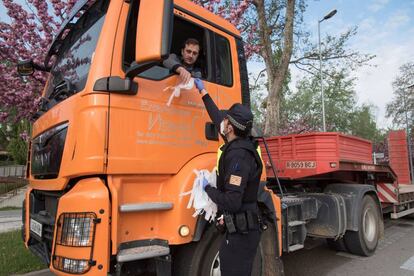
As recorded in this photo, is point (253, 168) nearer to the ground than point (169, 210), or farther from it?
farther from it

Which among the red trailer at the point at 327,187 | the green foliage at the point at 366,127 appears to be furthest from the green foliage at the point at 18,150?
the green foliage at the point at 366,127

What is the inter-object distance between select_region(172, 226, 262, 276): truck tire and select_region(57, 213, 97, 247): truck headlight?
0.85m

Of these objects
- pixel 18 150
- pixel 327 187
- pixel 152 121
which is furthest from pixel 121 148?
pixel 18 150

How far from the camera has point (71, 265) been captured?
2492 millimetres

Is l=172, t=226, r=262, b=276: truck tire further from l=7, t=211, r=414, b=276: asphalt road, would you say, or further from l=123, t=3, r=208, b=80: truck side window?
l=7, t=211, r=414, b=276: asphalt road

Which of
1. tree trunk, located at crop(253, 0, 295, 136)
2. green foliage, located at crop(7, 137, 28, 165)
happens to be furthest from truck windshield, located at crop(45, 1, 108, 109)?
green foliage, located at crop(7, 137, 28, 165)

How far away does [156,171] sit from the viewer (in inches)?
114

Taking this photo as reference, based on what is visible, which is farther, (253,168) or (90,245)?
(253,168)

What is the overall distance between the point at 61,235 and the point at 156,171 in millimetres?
811

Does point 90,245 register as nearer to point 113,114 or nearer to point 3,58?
point 113,114

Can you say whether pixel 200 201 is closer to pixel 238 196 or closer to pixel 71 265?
pixel 238 196

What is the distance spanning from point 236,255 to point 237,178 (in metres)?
0.58

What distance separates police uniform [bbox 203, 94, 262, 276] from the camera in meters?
2.69

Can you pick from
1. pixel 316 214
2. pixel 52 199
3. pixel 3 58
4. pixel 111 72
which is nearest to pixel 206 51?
pixel 111 72
